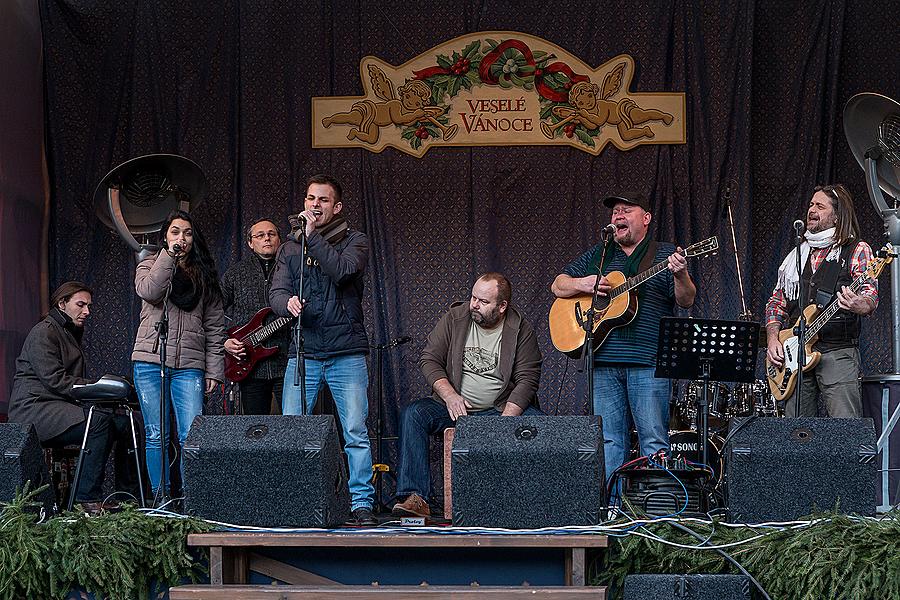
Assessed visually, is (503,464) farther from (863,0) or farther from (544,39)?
(863,0)

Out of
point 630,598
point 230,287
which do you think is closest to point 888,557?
point 630,598

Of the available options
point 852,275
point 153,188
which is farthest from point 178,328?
point 852,275

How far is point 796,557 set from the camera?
12.6 ft

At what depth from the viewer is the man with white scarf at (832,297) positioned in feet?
17.6

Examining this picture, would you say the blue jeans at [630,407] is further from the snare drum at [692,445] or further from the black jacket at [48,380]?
the black jacket at [48,380]

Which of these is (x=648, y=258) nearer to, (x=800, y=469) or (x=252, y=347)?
(x=800, y=469)

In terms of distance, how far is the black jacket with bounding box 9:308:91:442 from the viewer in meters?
6.07

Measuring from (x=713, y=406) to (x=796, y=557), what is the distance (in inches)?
112

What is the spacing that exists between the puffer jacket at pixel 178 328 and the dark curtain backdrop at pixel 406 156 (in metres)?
1.63

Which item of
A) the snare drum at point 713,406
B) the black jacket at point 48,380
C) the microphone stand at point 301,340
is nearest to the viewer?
the microphone stand at point 301,340

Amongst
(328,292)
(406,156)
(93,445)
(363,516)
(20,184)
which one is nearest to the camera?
(363,516)

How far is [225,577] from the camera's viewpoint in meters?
4.18

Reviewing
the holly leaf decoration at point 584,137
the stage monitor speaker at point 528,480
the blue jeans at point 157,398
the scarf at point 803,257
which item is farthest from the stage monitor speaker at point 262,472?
the holly leaf decoration at point 584,137

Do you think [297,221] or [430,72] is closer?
[297,221]
